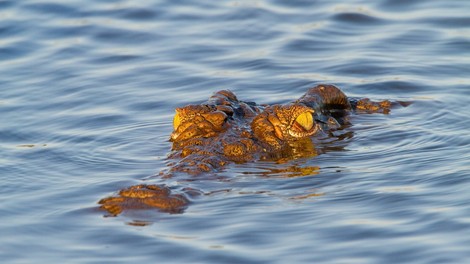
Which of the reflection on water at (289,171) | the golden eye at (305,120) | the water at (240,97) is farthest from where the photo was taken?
the golden eye at (305,120)

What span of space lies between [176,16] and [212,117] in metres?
8.12

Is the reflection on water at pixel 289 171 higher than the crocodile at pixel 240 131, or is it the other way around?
the crocodile at pixel 240 131

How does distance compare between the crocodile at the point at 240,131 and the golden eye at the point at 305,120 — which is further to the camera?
the golden eye at the point at 305,120

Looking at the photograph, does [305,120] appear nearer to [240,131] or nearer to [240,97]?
[240,131]

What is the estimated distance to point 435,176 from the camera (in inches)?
410

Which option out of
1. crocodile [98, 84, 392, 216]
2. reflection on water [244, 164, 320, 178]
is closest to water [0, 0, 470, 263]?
reflection on water [244, 164, 320, 178]

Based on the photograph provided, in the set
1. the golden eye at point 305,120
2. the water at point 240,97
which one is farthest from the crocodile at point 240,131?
the water at point 240,97

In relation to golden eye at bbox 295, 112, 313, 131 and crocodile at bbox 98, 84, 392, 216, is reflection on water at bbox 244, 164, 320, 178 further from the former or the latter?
golden eye at bbox 295, 112, 313, 131

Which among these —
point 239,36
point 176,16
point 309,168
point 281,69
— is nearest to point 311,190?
point 309,168

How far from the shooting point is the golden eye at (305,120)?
1146 cm

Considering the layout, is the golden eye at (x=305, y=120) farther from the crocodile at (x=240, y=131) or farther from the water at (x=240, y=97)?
the water at (x=240, y=97)

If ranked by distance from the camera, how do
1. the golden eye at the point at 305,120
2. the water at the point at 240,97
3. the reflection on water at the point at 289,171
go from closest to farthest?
1. the water at the point at 240,97
2. the reflection on water at the point at 289,171
3. the golden eye at the point at 305,120

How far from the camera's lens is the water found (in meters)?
8.84

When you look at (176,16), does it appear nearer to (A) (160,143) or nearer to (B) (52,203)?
(A) (160,143)
